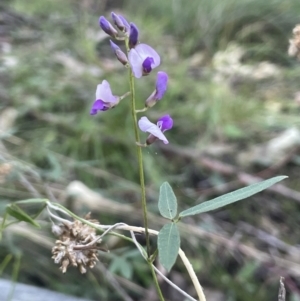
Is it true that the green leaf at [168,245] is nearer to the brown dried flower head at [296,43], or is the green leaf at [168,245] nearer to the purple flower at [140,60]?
the purple flower at [140,60]

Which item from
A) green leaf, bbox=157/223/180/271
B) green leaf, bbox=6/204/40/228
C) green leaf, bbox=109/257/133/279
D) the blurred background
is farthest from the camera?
the blurred background

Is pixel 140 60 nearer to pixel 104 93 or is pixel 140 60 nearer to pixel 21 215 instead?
pixel 104 93

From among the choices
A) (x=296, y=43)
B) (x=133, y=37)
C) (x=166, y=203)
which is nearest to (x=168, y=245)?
(x=166, y=203)

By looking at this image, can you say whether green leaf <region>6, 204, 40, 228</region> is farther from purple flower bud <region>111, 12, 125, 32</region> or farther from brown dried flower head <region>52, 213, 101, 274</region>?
purple flower bud <region>111, 12, 125, 32</region>

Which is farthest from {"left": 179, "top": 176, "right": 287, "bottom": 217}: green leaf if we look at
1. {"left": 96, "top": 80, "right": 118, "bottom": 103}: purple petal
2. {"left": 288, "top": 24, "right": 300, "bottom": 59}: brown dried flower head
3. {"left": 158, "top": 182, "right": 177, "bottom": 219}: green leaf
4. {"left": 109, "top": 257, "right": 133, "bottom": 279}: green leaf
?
{"left": 109, "top": 257, "right": 133, "bottom": 279}: green leaf

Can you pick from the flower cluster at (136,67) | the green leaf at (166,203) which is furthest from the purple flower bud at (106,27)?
the green leaf at (166,203)
